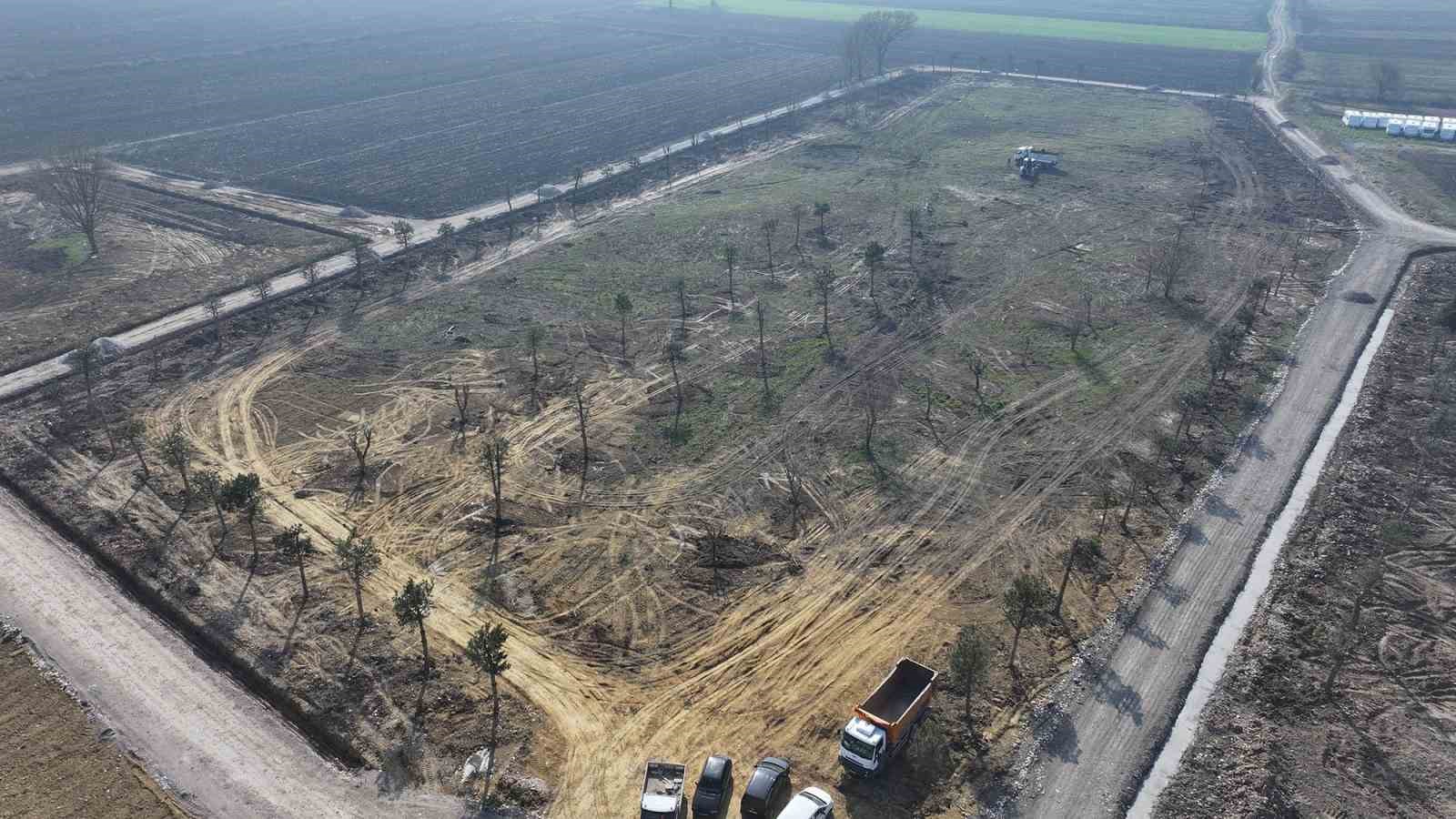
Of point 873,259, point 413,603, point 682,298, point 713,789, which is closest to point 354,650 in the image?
point 413,603

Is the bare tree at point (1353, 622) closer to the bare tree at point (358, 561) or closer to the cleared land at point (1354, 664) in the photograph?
the cleared land at point (1354, 664)

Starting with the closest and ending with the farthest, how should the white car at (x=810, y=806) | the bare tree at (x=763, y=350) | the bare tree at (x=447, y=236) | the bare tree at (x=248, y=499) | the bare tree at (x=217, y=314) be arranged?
the white car at (x=810, y=806), the bare tree at (x=248, y=499), the bare tree at (x=763, y=350), the bare tree at (x=217, y=314), the bare tree at (x=447, y=236)

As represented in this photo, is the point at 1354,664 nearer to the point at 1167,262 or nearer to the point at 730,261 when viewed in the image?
the point at 1167,262

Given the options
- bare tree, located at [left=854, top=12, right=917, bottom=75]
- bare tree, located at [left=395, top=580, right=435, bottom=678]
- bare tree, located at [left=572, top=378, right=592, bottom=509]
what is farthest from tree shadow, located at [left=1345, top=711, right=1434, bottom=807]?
bare tree, located at [left=854, top=12, right=917, bottom=75]

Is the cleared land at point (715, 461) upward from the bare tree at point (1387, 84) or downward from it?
downward

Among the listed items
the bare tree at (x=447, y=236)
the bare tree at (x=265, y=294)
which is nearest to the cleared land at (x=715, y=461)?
the bare tree at (x=265, y=294)

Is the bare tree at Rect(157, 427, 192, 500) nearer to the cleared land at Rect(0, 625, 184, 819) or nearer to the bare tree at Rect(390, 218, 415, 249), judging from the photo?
the cleared land at Rect(0, 625, 184, 819)

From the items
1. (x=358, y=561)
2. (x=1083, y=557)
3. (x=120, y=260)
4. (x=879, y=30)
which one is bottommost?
(x=1083, y=557)
